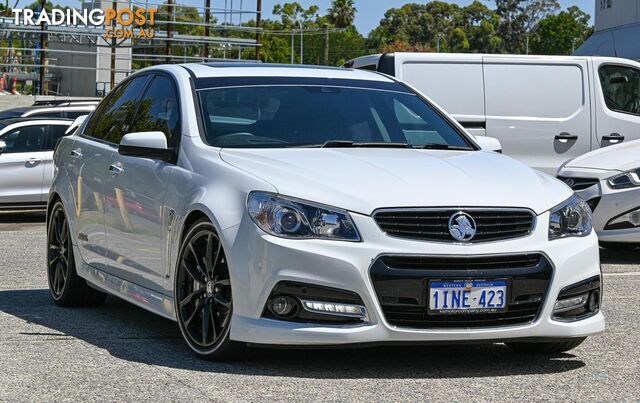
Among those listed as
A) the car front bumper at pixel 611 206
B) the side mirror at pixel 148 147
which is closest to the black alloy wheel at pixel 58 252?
the side mirror at pixel 148 147

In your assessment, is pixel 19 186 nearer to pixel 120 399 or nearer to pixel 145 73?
pixel 145 73

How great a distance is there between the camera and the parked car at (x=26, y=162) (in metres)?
17.9

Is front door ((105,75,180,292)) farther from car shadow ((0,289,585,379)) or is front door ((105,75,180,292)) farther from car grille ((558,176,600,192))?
car grille ((558,176,600,192))

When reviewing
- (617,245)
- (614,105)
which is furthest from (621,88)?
(617,245)

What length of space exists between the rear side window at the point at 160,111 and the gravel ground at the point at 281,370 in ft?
3.75

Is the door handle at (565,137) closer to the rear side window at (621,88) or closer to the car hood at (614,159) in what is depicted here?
the rear side window at (621,88)

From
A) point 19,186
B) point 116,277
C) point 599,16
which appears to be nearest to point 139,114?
point 116,277

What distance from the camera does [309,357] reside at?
644 centimetres

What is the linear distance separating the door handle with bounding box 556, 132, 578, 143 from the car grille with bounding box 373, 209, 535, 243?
28.6 ft

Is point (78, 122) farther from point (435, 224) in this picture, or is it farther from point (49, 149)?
point (49, 149)

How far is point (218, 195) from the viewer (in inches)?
244

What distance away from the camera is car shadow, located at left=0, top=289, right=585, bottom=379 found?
611cm

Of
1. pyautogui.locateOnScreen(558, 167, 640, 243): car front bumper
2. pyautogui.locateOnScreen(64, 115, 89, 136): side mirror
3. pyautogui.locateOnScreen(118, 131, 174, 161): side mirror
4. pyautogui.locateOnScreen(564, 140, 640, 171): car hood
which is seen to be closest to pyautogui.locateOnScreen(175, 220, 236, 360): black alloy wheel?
pyautogui.locateOnScreen(118, 131, 174, 161): side mirror

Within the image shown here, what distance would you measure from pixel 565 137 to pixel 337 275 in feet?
30.2
